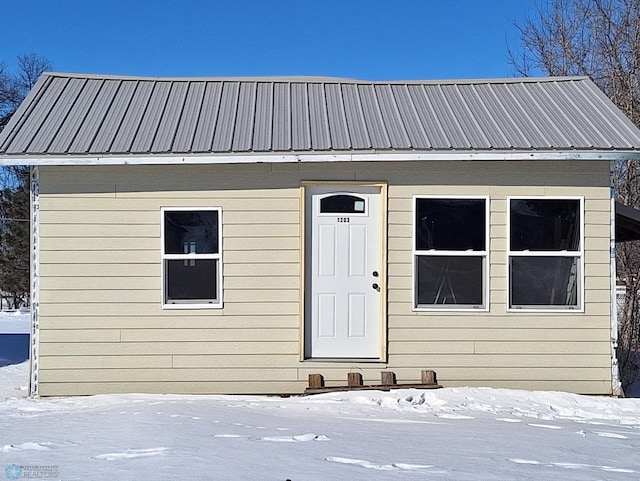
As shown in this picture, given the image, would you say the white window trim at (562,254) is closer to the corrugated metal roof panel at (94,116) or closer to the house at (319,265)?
the house at (319,265)

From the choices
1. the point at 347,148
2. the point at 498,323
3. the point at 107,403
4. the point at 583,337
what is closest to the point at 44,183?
the point at 107,403

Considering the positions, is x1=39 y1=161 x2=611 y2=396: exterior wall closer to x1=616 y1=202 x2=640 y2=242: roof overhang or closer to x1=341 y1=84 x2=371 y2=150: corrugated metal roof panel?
x1=341 y1=84 x2=371 y2=150: corrugated metal roof panel

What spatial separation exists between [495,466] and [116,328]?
4.63 m

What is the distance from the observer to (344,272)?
7.43 metres

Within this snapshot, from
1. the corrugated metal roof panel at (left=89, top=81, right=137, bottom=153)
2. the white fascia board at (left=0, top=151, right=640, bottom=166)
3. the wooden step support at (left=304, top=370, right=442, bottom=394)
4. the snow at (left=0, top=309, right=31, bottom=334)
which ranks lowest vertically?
the snow at (left=0, top=309, right=31, bottom=334)

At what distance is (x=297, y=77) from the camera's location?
9156 mm

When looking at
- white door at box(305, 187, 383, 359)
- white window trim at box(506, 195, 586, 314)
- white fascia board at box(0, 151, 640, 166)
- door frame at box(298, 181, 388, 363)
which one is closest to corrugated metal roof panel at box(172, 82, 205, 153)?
white fascia board at box(0, 151, 640, 166)

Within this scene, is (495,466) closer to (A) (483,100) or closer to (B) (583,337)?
(B) (583,337)

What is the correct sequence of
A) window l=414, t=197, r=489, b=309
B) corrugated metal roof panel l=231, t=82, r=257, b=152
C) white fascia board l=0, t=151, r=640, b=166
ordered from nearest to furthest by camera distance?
1. white fascia board l=0, t=151, r=640, b=166
2. corrugated metal roof panel l=231, t=82, r=257, b=152
3. window l=414, t=197, r=489, b=309

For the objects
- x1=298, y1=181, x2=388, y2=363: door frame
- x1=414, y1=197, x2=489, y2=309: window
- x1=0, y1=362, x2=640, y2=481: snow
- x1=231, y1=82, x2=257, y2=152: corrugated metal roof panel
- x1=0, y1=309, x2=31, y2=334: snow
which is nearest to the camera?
x1=0, y1=362, x2=640, y2=481: snow

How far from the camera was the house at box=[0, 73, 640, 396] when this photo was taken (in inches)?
286

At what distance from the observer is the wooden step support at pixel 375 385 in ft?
23.4

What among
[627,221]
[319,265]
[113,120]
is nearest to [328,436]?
Result: [319,265]

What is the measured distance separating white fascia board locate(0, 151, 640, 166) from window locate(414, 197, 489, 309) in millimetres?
562
